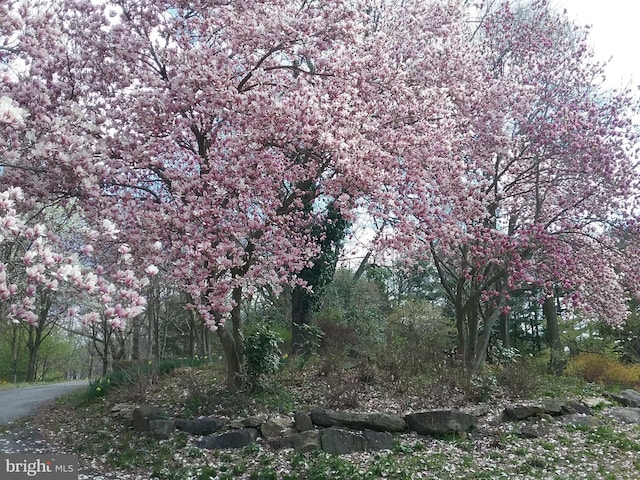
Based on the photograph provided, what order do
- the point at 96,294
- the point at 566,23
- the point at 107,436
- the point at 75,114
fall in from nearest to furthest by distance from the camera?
the point at 96,294, the point at 75,114, the point at 107,436, the point at 566,23

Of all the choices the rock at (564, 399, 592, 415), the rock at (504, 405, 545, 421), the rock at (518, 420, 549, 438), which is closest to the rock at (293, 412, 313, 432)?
the rock at (518, 420, 549, 438)

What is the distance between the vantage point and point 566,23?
41.4 feet

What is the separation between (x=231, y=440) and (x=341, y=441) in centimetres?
163

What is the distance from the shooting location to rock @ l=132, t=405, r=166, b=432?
28.6 ft

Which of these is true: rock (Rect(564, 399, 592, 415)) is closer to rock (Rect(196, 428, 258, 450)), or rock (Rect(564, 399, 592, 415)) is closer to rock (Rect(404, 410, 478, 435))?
rock (Rect(404, 410, 478, 435))

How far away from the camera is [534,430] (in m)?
8.04

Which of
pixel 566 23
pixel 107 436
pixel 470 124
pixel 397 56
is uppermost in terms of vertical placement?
pixel 566 23

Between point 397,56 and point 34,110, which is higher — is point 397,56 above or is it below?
above

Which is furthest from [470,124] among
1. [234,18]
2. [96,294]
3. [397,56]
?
[96,294]

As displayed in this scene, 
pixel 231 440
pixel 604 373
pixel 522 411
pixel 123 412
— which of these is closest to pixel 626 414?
pixel 522 411

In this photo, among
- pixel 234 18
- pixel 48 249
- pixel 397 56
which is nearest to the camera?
pixel 48 249

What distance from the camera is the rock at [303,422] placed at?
25.5 ft

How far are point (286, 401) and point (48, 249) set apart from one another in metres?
5.55

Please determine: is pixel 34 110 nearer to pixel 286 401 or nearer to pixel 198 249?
pixel 198 249
